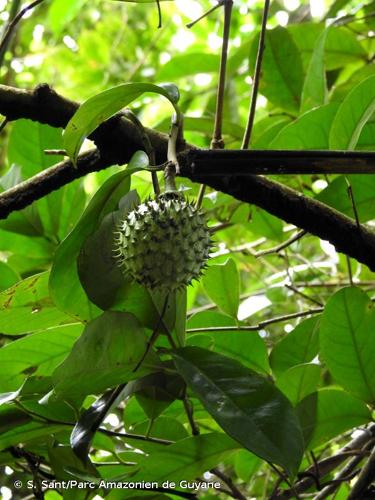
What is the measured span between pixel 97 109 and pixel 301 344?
49 centimetres

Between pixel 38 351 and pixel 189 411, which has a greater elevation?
pixel 38 351

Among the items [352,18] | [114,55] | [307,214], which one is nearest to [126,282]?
[307,214]

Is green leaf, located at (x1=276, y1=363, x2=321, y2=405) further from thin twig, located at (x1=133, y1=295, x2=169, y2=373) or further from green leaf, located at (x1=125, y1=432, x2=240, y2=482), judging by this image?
thin twig, located at (x1=133, y1=295, x2=169, y2=373)

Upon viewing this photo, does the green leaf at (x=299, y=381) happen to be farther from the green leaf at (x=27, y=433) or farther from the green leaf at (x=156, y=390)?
the green leaf at (x=27, y=433)

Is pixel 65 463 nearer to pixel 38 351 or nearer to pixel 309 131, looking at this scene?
pixel 38 351

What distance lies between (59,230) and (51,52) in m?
2.13

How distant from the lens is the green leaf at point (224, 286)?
111 centimetres

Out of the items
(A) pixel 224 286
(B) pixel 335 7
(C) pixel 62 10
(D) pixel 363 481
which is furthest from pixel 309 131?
(C) pixel 62 10

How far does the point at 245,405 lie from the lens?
75cm

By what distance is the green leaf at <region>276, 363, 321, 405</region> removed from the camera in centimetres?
94

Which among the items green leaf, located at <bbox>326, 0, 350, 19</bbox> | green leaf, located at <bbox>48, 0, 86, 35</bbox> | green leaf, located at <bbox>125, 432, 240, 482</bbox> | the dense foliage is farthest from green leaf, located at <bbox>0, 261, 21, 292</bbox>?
green leaf, located at <bbox>326, 0, 350, 19</bbox>

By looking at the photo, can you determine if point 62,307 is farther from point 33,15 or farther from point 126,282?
point 33,15

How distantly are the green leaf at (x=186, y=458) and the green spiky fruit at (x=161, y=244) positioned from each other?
0.20 metres

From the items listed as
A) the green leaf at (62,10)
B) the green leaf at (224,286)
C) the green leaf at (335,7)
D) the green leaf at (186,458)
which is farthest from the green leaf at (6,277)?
the green leaf at (335,7)
